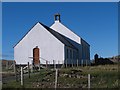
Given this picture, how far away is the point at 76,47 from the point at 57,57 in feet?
44.6

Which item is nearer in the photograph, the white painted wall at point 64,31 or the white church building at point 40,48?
the white church building at point 40,48

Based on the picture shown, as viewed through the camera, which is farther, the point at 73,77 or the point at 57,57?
the point at 57,57

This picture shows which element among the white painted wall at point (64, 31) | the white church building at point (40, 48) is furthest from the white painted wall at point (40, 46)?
the white painted wall at point (64, 31)

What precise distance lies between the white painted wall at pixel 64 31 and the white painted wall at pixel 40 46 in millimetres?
12875

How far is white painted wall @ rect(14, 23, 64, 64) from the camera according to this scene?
129ft

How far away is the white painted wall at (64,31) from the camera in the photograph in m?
52.9

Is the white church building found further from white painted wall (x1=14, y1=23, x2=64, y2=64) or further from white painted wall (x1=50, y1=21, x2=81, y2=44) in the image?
white painted wall (x1=50, y1=21, x2=81, y2=44)

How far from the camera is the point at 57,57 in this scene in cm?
3916

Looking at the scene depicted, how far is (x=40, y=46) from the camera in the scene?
3966cm

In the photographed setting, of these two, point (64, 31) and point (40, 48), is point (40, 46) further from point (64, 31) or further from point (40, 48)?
point (64, 31)

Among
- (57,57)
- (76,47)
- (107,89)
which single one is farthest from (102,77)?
(76,47)

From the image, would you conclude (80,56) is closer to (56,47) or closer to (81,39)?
(81,39)

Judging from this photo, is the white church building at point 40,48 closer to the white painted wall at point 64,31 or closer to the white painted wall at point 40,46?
the white painted wall at point 40,46

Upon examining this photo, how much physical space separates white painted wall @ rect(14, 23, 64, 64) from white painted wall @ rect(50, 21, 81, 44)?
12.9 metres
